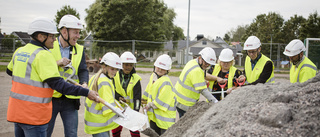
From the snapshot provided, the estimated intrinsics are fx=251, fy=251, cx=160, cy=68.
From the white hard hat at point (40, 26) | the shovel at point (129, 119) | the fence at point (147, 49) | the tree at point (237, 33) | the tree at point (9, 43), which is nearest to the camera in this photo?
the white hard hat at point (40, 26)

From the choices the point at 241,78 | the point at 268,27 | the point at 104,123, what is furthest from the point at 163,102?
the point at 268,27

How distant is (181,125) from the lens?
3.35 meters

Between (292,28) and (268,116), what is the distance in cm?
4372

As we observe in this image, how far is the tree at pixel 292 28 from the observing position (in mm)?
39062

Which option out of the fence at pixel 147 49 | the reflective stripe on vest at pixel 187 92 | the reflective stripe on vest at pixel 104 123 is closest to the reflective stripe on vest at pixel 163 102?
the reflective stripe on vest at pixel 187 92

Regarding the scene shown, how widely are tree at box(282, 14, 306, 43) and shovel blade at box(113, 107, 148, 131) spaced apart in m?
40.2

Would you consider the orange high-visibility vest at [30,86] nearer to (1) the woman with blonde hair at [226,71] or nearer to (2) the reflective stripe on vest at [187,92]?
(2) the reflective stripe on vest at [187,92]

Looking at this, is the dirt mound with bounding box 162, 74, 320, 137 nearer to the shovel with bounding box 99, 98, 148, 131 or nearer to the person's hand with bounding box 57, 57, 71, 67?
the shovel with bounding box 99, 98, 148, 131

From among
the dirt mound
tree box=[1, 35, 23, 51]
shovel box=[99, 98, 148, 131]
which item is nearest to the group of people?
shovel box=[99, 98, 148, 131]

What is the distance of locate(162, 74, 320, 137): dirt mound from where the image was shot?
198cm

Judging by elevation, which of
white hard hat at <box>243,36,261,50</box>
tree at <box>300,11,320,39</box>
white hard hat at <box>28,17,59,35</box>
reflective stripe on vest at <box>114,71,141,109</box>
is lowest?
reflective stripe on vest at <box>114,71,141,109</box>

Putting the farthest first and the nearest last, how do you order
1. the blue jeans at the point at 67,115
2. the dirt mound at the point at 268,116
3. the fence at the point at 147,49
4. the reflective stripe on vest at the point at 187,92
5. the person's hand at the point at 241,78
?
the fence at the point at 147,49
the person's hand at the point at 241,78
the reflective stripe on vest at the point at 187,92
the blue jeans at the point at 67,115
the dirt mound at the point at 268,116

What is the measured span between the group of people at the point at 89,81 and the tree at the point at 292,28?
37910 millimetres

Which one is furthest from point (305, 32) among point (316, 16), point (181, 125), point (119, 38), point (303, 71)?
point (181, 125)
